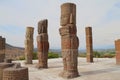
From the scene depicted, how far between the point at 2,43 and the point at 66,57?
18.0 ft

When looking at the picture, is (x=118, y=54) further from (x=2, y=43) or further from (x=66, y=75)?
(x=2, y=43)

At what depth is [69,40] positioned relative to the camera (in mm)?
10859

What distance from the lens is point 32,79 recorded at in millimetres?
10422

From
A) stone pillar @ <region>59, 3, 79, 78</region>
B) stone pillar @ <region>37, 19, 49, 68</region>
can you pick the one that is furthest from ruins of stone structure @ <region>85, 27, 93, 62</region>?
stone pillar @ <region>59, 3, 79, 78</region>

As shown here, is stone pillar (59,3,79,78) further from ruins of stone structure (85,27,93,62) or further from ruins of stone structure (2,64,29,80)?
ruins of stone structure (85,27,93,62)

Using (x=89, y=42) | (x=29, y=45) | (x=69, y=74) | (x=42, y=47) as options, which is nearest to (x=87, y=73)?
(x=69, y=74)

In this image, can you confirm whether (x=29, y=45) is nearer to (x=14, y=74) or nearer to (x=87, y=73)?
(x=87, y=73)

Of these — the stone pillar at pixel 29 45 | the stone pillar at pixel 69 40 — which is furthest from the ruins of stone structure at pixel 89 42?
the stone pillar at pixel 69 40

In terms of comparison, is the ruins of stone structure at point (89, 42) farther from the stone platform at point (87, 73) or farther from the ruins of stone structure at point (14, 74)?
the ruins of stone structure at point (14, 74)

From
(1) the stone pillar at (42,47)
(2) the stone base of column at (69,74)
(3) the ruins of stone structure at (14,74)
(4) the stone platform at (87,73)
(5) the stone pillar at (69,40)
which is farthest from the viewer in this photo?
(1) the stone pillar at (42,47)

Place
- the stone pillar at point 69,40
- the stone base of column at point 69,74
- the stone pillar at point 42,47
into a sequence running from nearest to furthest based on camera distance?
the stone base of column at point 69,74
the stone pillar at point 69,40
the stone pillar at point 42,47

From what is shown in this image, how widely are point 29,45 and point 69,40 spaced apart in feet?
28.5

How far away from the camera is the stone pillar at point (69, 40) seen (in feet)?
35.2

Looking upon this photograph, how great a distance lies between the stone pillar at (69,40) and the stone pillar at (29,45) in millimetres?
8014
